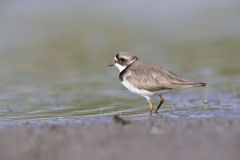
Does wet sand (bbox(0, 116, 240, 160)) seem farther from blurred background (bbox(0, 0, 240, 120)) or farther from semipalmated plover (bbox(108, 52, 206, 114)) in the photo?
blurred background (bbox(0, 0, 240, 120))

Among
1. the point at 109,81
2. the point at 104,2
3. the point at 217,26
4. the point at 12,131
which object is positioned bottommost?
the point at 12,131

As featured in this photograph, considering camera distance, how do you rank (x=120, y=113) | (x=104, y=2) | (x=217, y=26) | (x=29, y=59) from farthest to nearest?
(x=104, y=2), (x=217, y=26), (x=29, y=59), (x=120, y=113)

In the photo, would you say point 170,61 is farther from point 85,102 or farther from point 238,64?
point 85,102

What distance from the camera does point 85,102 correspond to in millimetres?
12625

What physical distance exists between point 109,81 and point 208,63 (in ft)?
9.35

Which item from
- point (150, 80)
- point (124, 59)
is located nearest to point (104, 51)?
point (124, 59)

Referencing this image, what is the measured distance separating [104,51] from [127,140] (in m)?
10.5

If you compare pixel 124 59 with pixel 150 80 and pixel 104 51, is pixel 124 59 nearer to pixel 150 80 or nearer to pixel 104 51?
pixel 150 80

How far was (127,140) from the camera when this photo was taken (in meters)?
8.36

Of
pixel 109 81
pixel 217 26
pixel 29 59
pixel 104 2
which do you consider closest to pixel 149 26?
pixel 217 26

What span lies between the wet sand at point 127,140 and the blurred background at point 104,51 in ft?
4.89

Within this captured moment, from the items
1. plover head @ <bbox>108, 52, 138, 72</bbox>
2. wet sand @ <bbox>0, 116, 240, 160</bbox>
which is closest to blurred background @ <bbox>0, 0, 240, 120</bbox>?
plover head @ <bbox>108, 52, 138, 72</bbox>

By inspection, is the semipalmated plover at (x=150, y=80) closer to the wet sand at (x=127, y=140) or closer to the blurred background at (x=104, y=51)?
the blurred background at (x=104, y=51)

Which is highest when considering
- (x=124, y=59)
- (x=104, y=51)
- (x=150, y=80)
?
(x=104, y=51)
